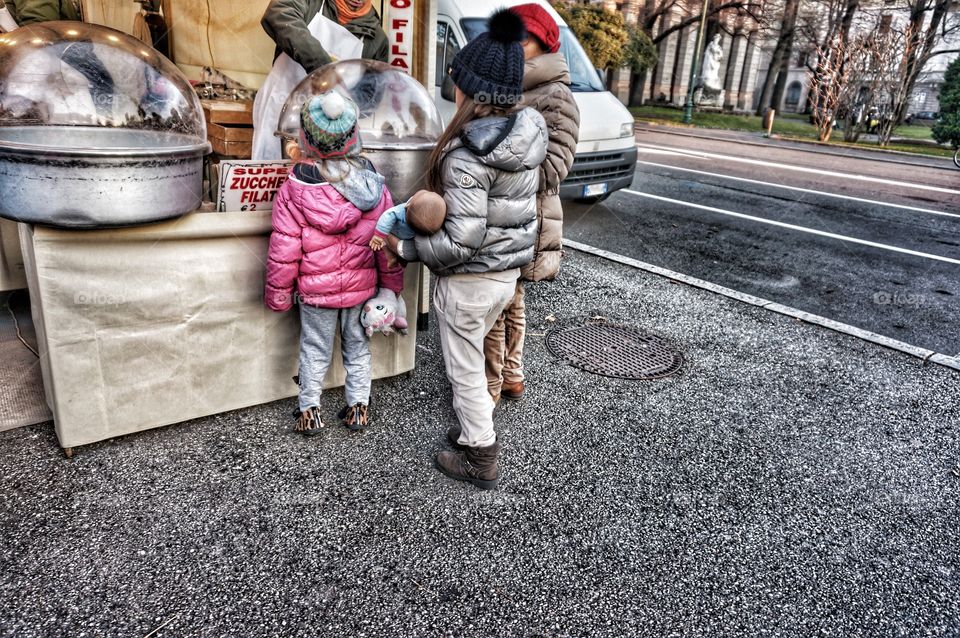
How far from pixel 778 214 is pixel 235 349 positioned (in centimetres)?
877

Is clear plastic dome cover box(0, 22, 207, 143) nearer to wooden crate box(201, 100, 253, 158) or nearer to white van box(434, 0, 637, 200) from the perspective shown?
wooden crate box(201, 100, 253, 158)

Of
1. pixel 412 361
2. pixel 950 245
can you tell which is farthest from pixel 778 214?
pixel 412 361

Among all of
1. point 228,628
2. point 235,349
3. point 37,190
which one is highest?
point 37,190

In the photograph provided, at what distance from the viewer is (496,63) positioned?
2.75 m

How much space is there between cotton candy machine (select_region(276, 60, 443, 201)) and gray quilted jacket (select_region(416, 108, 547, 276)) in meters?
1.02

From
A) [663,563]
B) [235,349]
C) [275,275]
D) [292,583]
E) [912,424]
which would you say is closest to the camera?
[292,583]

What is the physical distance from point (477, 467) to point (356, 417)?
0.78m

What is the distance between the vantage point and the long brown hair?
2.85m

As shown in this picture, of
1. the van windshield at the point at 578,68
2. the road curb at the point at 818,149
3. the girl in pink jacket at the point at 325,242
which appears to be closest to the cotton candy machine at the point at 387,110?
the girl in pink jacket at the point at 325,242

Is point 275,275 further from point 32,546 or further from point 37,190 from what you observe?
point 32,546

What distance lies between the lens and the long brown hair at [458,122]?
2.85 metres

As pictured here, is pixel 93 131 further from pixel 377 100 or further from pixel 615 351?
pixel 615 351

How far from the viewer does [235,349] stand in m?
3.60

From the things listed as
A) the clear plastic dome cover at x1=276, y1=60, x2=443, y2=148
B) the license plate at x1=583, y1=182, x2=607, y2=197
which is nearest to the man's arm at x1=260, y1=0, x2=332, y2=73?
the clear plastic dome cover at x1=276, y1=60, x2=443, y2=148
